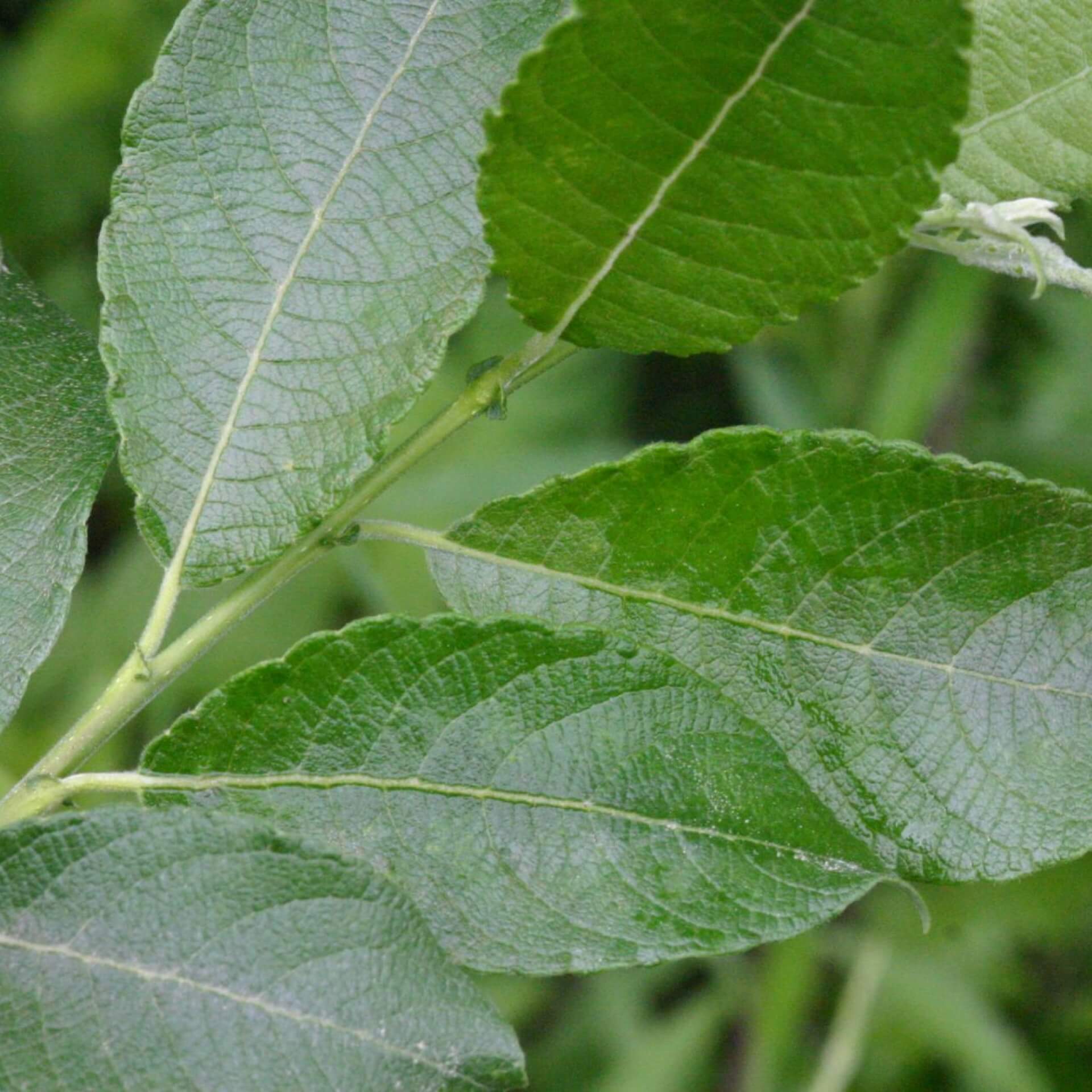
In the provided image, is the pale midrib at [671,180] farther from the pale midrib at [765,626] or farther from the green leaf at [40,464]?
the green leaf at [40,464]

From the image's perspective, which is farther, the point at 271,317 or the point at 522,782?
the point at 271,317

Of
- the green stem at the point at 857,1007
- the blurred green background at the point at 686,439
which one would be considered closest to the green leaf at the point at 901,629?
the blurred green background at the point at 686,439

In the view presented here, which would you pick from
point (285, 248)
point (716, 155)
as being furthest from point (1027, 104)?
point (285, 248)

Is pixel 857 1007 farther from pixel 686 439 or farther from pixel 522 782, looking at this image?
pixel 522 782

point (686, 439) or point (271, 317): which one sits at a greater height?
point (271, 317)

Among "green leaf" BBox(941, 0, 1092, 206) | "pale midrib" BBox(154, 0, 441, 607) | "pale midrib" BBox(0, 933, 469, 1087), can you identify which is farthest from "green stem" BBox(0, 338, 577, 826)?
"green leaf" BBox(941, 0, 1092, 206)

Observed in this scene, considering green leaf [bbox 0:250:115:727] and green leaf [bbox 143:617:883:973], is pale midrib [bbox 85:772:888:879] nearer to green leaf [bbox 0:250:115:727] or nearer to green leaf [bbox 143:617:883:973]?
green leaf [bbox 143:617:883:973]

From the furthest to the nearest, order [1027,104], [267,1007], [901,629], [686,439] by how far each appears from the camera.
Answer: [686,439]
[1027,104]
[901,629]
[267,1007]

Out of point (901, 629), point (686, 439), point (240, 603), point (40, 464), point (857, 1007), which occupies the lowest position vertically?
point (857, 1007)

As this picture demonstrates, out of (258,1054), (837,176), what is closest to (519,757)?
(258,1054)
